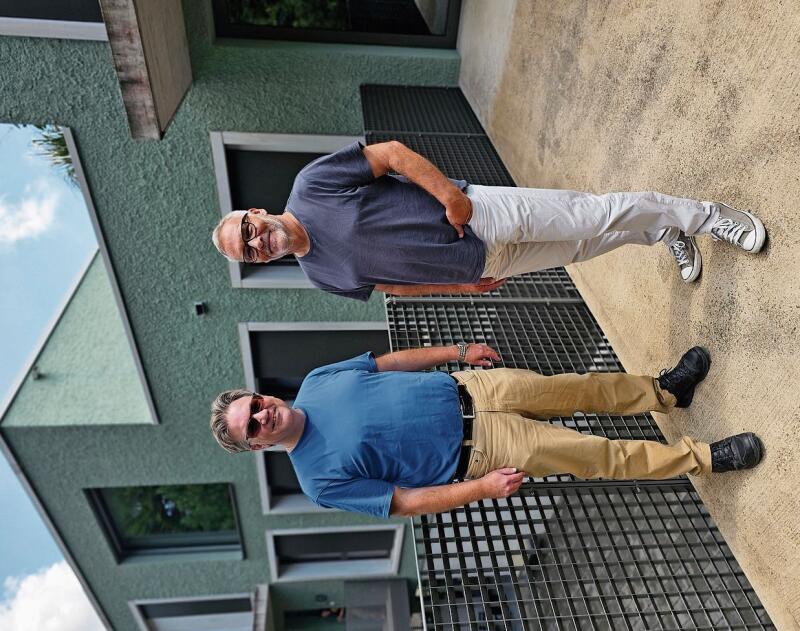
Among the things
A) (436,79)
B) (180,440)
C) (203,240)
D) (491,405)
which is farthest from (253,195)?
(491,405)

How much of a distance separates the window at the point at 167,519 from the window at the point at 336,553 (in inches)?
26.8

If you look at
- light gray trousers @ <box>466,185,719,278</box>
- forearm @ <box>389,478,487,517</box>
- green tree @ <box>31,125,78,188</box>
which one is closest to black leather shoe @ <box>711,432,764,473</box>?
light gray trousers @ <box>466,185,719,278</box>

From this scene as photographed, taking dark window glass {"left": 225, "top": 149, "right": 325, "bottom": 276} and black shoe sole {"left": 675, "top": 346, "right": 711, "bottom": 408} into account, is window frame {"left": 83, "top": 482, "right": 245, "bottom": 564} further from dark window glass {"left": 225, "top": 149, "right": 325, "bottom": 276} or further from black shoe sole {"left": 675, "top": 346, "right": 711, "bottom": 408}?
black shoe sole {"left": 675, "top": 346, "right": 711, "bottom": 408}

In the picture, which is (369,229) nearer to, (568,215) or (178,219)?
(568,215)

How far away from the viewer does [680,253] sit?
222 centimetres

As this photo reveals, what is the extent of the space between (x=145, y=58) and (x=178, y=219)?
1944 mm

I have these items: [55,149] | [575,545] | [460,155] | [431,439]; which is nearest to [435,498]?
[431,439]

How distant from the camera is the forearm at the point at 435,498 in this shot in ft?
5.99

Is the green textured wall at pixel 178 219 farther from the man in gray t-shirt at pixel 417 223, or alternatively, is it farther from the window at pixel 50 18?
the man in gray t-shirt at pixel 417 223

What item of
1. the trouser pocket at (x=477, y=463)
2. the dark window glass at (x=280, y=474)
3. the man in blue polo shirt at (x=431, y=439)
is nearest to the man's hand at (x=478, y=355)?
the man in blue polo shirt at (x=431, y=439)

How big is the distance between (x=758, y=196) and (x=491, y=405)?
3.87 feet

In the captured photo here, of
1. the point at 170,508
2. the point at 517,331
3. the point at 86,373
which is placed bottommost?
the point at 170,508

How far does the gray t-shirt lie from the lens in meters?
1.90

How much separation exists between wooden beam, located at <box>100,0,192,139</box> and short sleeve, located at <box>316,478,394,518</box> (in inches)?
95.4
